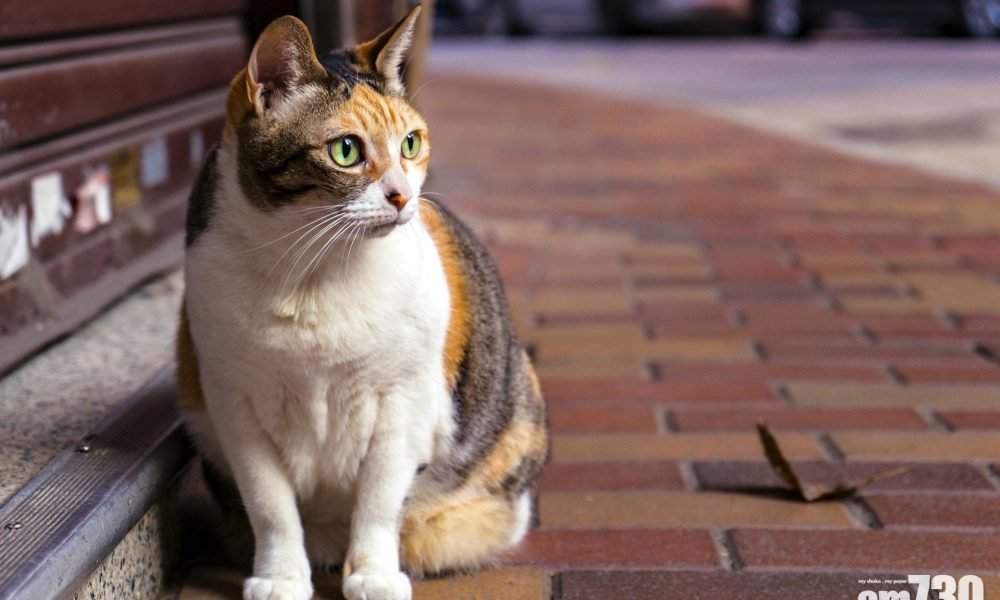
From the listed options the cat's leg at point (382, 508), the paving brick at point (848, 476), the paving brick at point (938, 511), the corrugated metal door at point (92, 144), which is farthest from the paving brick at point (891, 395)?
the corrugated metal door at point (92, 144)

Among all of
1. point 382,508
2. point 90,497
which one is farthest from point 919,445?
point 90,497

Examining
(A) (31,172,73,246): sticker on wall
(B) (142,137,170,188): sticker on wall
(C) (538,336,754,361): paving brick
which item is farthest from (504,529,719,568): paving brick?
(B) (142,137,170,188): sticker on wall

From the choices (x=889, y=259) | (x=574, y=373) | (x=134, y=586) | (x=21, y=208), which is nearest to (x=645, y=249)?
(x=889, y=259)

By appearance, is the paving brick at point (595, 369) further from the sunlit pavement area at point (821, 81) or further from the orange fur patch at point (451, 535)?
the sunlit pavement area at point (821, 81)

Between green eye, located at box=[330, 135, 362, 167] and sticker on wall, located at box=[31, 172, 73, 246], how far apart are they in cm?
108

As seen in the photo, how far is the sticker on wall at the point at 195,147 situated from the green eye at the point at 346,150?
189 cm

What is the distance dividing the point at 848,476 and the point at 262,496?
1.15 m

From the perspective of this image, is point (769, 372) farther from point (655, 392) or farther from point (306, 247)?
point (306, 247)

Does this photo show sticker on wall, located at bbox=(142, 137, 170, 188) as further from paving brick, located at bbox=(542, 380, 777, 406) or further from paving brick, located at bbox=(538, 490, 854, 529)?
paving brick, located at bbox=(538, 490, 854, 529)

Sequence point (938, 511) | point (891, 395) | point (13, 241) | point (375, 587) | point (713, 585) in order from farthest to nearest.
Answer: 1. point (891, 395)
2. point (13, 241)
3. point (938, 511)
4. point (713, 585)
5. point (375, 587)

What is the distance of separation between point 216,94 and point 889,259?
7.36ft

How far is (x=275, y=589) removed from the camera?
5.74ft

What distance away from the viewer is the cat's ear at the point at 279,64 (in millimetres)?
1623

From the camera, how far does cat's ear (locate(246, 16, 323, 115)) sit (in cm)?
162
